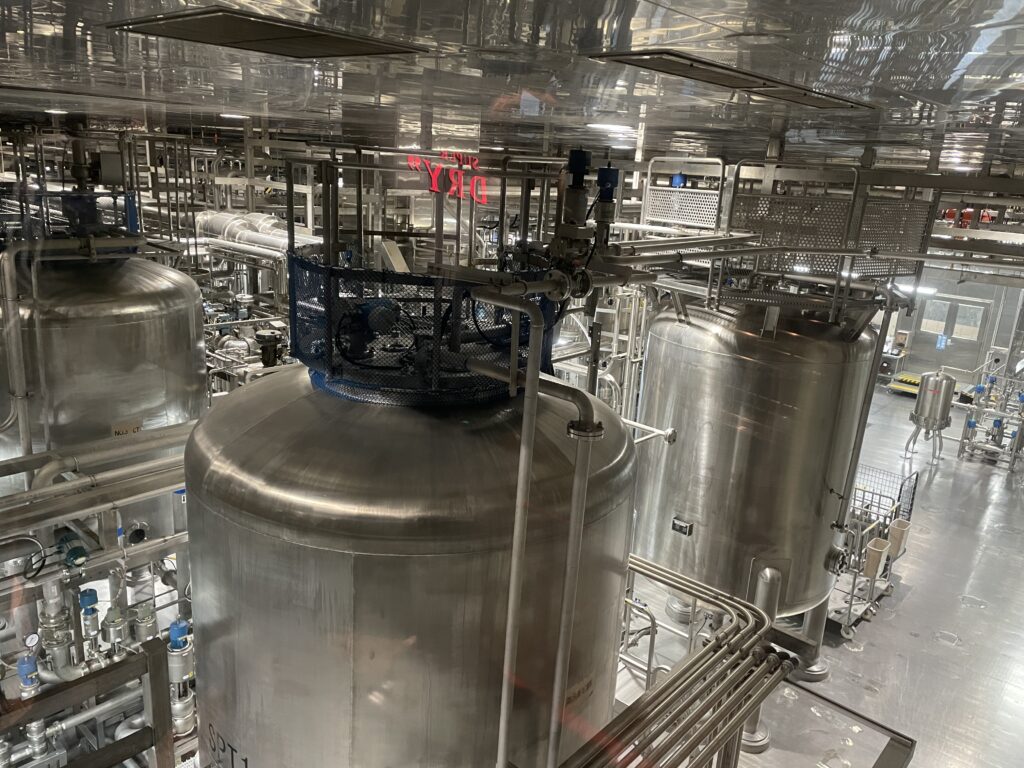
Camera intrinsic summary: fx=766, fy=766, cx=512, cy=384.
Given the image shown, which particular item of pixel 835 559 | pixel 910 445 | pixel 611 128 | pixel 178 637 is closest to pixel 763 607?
pixel 835 559

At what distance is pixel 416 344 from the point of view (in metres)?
2.55

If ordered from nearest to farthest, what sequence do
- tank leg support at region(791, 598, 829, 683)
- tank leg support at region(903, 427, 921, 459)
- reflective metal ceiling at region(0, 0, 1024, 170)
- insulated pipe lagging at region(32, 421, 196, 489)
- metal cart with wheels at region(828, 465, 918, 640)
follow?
reflective metal ceiling at region(0, 0, 1024, 170) < insulated pipe lagging at region(32, 421, 196, 489) < tank leg support at region(791, 598, 829, 683) < metal cart with wheels at region(828, 465, 918, 640) < tank leg support at region(903, 427, 921, 459)

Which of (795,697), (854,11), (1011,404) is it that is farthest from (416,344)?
(1011,404)

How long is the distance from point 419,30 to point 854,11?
989mm

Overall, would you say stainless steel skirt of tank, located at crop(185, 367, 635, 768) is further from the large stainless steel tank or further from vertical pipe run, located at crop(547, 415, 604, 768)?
the large stainless steel tank

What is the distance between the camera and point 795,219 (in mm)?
5047

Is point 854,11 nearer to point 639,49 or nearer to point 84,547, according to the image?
point 639,49

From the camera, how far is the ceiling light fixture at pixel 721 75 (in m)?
2.01

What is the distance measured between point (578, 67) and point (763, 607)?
14.2ft

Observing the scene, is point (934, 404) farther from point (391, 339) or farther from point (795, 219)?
point (391, 339)

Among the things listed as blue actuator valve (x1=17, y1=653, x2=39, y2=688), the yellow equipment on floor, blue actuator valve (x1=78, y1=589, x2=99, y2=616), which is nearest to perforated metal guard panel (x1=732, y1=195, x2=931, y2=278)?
blue actuator valve (x1=78, y1=589, x2=99, y2=616)

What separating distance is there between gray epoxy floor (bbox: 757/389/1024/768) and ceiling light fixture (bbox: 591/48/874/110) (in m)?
4.38

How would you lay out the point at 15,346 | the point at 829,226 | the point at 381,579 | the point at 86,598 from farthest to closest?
the point at 829,226
the point at 86,598
the point at 15,346
the point at 381,579

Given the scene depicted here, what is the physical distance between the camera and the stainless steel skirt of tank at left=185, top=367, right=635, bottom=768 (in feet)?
6.93
